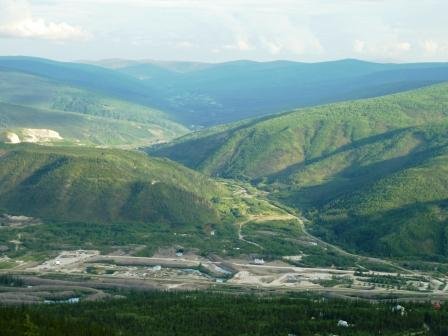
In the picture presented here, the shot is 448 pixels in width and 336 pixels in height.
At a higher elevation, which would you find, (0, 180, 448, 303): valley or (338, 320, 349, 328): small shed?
(0, 180, 448, 303): valley

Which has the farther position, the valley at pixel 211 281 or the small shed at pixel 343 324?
the valley at pixel 211 281

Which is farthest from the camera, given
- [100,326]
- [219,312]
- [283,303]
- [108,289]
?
[108,289]

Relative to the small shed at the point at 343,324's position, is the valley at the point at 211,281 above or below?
above

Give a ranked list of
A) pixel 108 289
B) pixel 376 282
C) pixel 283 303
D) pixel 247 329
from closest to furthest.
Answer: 1. pixel 247 329
2. pixel 283 303
3. pixel 108 289
4. pixel 376 282

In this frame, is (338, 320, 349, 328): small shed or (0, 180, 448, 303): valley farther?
(0, 180, 448, 303): valley

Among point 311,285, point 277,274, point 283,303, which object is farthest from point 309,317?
point 277,274

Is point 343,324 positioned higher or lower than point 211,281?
lower

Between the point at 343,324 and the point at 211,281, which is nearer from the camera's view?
the point at 343,324

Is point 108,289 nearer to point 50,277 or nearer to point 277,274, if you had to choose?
point 50,277

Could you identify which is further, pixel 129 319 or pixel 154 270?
pixel 154 270

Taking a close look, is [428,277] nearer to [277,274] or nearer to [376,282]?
[376,282]
